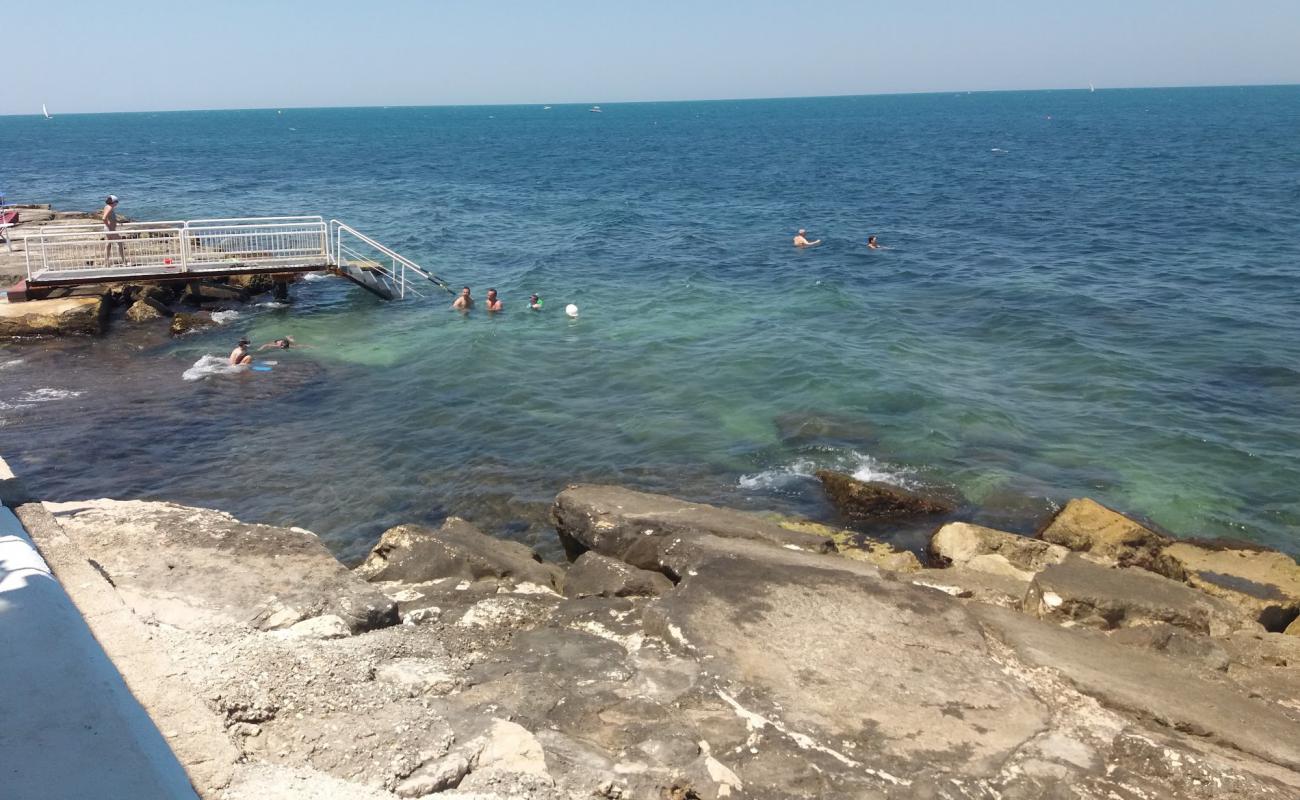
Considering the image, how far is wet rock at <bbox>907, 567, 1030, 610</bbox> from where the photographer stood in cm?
926

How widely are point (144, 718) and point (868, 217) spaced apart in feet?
134

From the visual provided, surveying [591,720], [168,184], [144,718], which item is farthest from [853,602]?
[168,184]

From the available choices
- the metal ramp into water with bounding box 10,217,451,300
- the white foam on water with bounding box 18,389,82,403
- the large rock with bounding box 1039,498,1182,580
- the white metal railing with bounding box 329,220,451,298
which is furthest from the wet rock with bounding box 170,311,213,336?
the large rock with bounding box 1039,498,1182,580

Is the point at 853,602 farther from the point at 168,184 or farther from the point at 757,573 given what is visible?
the point at 168,184

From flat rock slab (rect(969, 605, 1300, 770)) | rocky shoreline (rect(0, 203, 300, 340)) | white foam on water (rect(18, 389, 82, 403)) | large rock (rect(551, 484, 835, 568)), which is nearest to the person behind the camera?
flat rock slab (rect(969, 605, 1300, 770))

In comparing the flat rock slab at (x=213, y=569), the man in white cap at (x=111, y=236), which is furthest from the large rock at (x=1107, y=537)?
the man in white cap at (x=111, y=236)

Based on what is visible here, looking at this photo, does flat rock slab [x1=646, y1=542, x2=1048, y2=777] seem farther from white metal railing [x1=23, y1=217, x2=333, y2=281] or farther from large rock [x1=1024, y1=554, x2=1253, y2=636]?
white metal railing [x1=23, y1=217, x2=333, y2=281]

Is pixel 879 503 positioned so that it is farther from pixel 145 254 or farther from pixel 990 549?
pixel 145 254

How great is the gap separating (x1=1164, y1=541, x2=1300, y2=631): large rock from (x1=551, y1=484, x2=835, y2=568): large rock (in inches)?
182

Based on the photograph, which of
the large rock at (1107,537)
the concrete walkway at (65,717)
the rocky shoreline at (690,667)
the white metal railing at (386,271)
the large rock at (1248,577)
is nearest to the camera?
the concrete walkway at (65,717)

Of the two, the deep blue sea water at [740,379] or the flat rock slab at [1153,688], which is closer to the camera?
the flat rock slab at [1153,688]

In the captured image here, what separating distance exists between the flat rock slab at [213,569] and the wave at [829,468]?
7.55 metres

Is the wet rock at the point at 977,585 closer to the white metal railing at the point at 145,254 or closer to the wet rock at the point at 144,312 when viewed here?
the white metal railing at the point at 145,254

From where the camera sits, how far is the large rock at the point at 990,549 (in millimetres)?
11203
